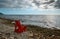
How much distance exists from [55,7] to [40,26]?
11.6 inches

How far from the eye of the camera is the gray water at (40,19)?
1.55m

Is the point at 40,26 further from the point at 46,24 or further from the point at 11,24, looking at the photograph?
the point at 11,24

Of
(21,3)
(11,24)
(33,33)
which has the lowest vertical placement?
(33,33)

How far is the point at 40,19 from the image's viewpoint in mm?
1572

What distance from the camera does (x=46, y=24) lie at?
1.56 meters

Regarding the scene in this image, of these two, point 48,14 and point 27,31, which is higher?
point 48,14

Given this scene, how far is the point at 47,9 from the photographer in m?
1.58

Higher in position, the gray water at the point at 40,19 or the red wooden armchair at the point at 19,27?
the gray water at the point at 40,19

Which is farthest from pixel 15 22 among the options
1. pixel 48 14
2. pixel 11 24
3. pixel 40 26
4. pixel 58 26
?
pixel 58 26

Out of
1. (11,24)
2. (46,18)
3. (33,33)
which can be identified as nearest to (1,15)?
(11,24)

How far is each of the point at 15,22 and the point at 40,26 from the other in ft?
0.99

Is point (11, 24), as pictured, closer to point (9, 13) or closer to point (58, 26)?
point (9, 13)

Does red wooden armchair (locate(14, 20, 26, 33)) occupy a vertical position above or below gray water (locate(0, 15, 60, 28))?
below

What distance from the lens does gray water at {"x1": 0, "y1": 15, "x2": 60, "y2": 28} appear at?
1.55 meters
